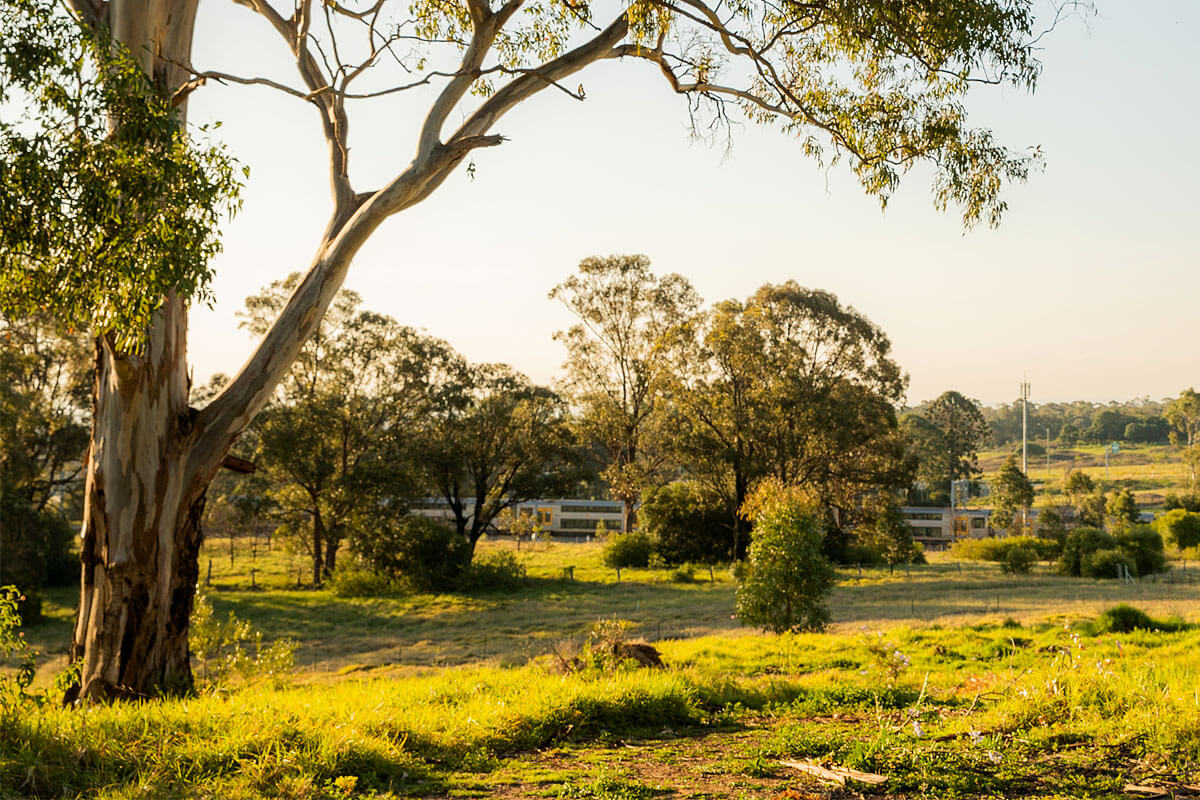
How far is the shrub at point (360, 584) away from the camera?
3017 centimetres

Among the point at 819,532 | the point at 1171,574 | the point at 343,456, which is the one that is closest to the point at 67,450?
the point at 343,456

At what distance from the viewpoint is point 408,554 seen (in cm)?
3120

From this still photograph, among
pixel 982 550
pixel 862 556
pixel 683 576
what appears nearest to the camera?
pixel 683 576

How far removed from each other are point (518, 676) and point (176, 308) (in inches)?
168

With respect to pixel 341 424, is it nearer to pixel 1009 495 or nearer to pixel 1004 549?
pixel 1004 549

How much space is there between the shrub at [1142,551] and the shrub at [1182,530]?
312 inches

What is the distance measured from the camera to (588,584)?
3198 cm

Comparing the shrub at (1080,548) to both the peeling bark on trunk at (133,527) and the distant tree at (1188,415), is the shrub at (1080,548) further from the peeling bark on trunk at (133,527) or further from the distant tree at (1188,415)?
the distant tree at (1188,415)

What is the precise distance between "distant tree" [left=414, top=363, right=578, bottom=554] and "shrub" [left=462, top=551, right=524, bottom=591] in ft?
9.62

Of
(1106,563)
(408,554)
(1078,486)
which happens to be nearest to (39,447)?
(408,554)

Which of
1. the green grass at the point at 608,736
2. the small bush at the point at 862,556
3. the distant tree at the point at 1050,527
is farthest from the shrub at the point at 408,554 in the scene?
the green grass at the point at 608,736

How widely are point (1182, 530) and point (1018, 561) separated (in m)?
11.1

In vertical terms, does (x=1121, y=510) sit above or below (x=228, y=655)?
below

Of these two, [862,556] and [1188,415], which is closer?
[862,556]
